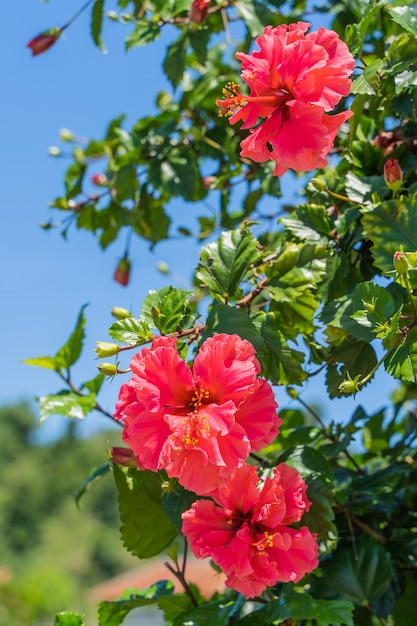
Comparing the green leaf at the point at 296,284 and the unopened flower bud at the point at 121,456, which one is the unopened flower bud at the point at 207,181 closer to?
the green leaf at the point at 296,284

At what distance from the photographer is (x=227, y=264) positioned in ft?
3.08

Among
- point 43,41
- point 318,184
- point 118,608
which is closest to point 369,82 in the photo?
point 318,184

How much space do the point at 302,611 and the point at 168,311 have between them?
1.24 feet

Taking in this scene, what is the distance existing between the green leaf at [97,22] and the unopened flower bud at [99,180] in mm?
287

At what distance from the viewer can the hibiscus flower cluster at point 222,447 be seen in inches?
28.5

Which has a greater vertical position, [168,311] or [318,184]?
[318,184]

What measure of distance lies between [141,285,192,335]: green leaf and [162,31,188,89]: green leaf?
0.68 meters

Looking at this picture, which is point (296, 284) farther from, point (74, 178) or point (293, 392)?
point (74, 178)

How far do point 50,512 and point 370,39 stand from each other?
38.9 meters

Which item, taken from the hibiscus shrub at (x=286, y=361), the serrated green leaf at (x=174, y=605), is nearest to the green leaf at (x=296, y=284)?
the hibiscus shrub at (x=286, y=361)

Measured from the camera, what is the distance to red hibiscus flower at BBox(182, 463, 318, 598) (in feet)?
2.63

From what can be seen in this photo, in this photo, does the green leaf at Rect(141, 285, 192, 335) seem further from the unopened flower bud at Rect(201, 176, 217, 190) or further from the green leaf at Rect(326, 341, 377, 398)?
the unopened flower bud at Rect(201, 176, 217, 190)

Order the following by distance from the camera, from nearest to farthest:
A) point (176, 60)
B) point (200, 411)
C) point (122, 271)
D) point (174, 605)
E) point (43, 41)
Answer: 1. point (200, 411)
2. point (174, 605)
3. point (176, 60)
4. point (43, 41)
5. point (122, 271)

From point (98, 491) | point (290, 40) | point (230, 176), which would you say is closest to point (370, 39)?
point (230, 176)
